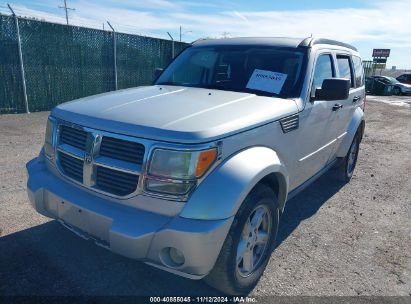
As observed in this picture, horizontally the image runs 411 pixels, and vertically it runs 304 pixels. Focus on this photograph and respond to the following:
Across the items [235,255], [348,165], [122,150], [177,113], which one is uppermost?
[177,113]

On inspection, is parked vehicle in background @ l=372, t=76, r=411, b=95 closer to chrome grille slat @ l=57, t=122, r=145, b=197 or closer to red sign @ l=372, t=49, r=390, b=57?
red sign @ l=372, t=49, r=390, b=57

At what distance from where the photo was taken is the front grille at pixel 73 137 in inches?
99.7

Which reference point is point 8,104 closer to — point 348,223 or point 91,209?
point 91,209

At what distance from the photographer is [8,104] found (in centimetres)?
875

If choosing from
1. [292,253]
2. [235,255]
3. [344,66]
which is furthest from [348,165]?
[235,255]

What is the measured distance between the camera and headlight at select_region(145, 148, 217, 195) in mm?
2168

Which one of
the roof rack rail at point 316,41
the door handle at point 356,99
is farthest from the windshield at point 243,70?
the door handle at point 356,99

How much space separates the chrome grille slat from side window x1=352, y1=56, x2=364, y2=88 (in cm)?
407

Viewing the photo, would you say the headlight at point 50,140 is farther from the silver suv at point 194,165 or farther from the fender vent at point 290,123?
the fender vent at point 290,123

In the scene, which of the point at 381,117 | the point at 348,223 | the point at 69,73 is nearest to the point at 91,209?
the point at 348,223

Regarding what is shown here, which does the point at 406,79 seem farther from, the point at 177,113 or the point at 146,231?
the point at 146,231

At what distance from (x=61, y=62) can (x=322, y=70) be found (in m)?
7.95

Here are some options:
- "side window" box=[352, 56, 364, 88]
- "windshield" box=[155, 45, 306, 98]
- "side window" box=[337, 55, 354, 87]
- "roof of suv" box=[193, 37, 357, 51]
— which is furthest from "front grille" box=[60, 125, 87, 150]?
"side window" box=[352, 56, 364, 88]

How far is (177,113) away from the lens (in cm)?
249
